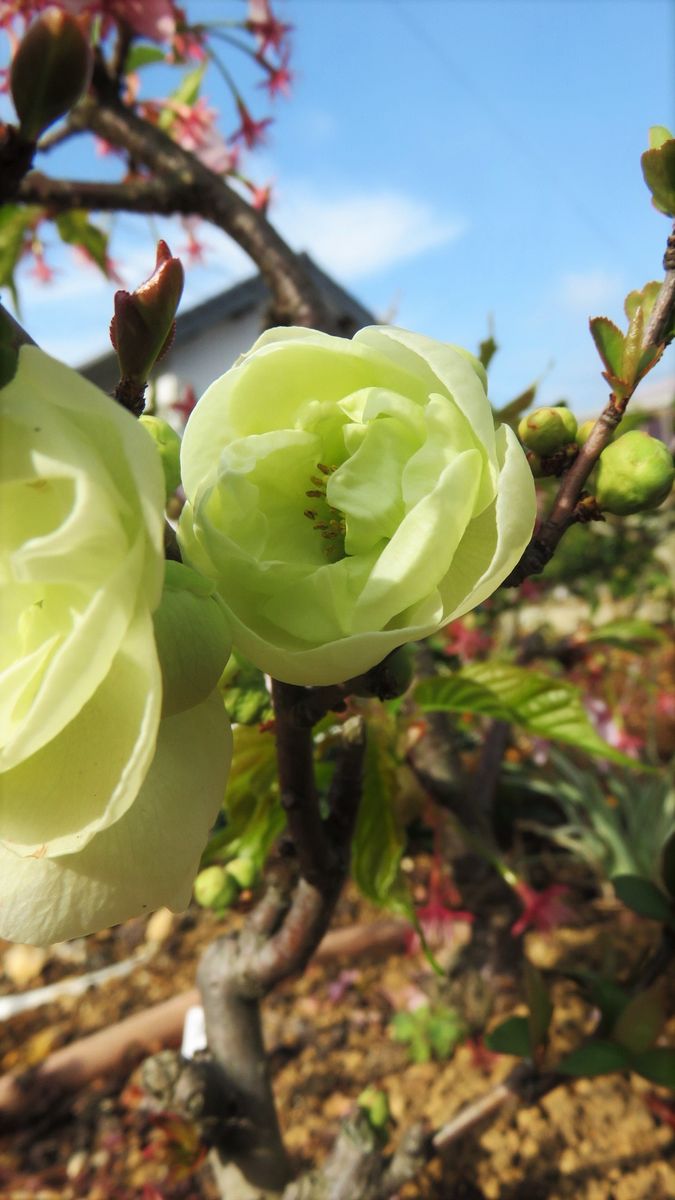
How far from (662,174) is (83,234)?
1.19 m

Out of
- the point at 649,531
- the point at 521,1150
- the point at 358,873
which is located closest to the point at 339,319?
the point at 358,873

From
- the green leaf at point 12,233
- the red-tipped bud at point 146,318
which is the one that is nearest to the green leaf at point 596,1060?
the red-tipped bud at point 146,318

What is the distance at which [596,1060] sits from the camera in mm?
624

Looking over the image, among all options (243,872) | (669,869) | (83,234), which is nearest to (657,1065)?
(669,869)

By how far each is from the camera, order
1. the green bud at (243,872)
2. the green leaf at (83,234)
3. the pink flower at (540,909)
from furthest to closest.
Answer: the green leaf at (83,234)
the pink flower at (540,909)
the green bud at (243,872)

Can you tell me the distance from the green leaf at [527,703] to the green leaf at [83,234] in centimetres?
103

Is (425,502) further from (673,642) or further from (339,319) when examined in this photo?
(673,642)

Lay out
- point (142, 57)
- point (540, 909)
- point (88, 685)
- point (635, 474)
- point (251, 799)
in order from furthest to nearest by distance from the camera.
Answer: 1. point (142, 57)
2. point (540, 909)
3. point (251, 799)
4. point (635, 474)
5. point (88, 685)

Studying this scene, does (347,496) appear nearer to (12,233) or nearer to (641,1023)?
(641,1023)

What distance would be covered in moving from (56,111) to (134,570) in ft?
0.69

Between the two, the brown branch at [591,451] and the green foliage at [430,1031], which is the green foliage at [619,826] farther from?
the brown branch at [591,451]

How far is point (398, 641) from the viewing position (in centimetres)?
23

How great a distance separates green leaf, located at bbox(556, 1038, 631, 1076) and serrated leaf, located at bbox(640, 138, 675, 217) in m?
0.62

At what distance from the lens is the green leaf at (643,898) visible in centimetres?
68
